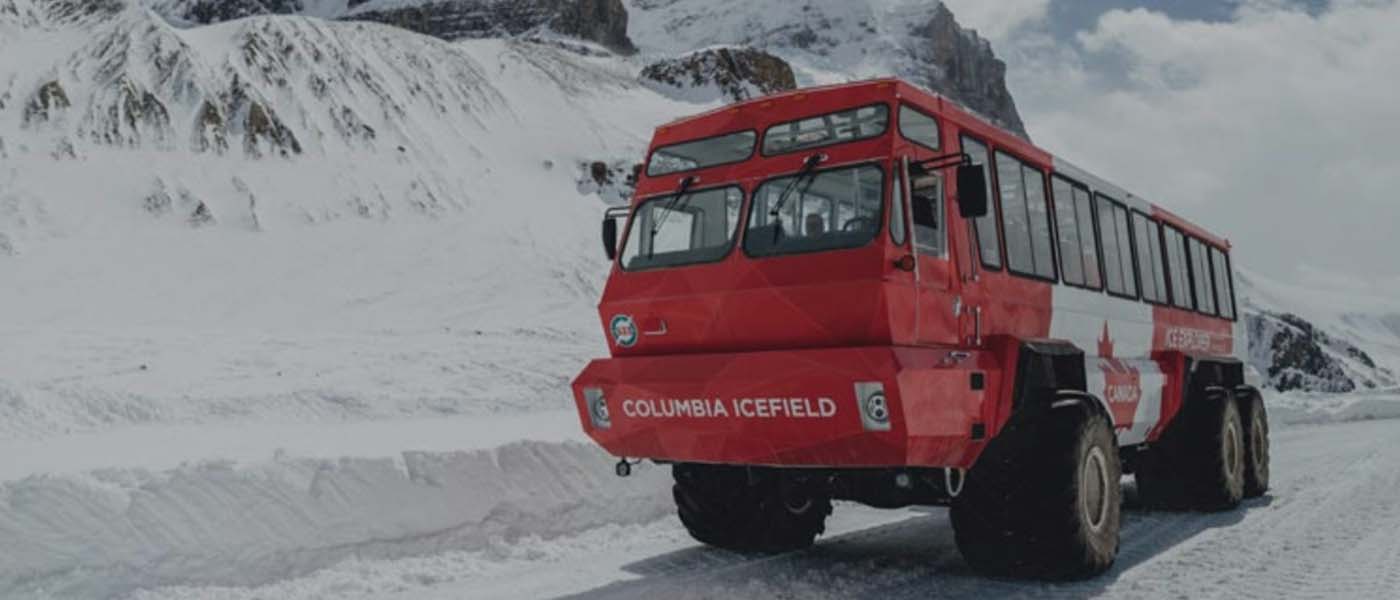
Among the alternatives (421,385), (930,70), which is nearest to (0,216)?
(421,385)

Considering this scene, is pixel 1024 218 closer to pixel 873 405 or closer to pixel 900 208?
pixel 900 208

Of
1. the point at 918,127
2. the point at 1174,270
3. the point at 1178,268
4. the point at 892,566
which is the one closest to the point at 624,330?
the point at 918,127

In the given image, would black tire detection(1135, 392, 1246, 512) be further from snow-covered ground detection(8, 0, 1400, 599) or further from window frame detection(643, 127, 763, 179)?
window frame detection(643, 127, 763, 179)

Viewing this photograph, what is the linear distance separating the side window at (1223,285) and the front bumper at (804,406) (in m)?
6.92

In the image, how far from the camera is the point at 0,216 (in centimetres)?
3588

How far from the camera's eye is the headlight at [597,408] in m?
7.30

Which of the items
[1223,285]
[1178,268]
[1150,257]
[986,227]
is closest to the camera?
[986,227]

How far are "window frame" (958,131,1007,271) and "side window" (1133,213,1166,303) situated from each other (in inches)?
116

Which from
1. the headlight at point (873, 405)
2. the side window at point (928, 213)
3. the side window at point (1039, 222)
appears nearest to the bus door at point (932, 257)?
the side window at point (928, 213)

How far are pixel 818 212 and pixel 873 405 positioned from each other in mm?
1277

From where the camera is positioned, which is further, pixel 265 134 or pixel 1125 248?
pixel 265 134

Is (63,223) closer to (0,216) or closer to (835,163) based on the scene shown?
(0,216)

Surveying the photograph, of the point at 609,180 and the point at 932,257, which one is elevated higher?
the point at 609,180

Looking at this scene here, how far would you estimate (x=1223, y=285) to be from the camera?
1287 centimetres
